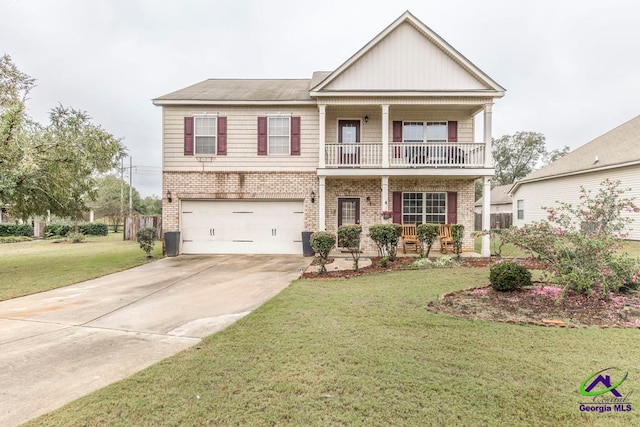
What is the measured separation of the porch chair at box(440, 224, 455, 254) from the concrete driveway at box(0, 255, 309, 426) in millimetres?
5897

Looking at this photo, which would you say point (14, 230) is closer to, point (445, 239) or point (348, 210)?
point (348, 210)

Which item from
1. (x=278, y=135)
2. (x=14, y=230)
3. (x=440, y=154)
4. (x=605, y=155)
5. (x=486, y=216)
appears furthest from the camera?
(x=14, y=230)

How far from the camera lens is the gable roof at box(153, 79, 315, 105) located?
37.0ft

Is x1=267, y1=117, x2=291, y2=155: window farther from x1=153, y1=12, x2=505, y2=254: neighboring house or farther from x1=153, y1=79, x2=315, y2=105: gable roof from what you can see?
x1=153, y1=79, x2=315, y2=105: gable roof

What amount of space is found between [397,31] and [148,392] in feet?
41.5

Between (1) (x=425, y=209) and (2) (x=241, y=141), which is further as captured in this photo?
(1) (x=425, y=209)

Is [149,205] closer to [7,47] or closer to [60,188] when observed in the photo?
[7,47]

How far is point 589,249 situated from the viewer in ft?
16.4

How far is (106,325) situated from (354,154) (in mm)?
9116

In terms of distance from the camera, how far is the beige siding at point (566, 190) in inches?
532

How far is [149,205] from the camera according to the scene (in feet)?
140

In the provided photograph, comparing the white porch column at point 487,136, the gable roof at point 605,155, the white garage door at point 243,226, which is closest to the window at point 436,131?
the white porch column at point 487,136

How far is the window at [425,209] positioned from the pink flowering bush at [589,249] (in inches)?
242

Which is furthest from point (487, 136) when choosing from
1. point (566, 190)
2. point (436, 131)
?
point (566, 190)
